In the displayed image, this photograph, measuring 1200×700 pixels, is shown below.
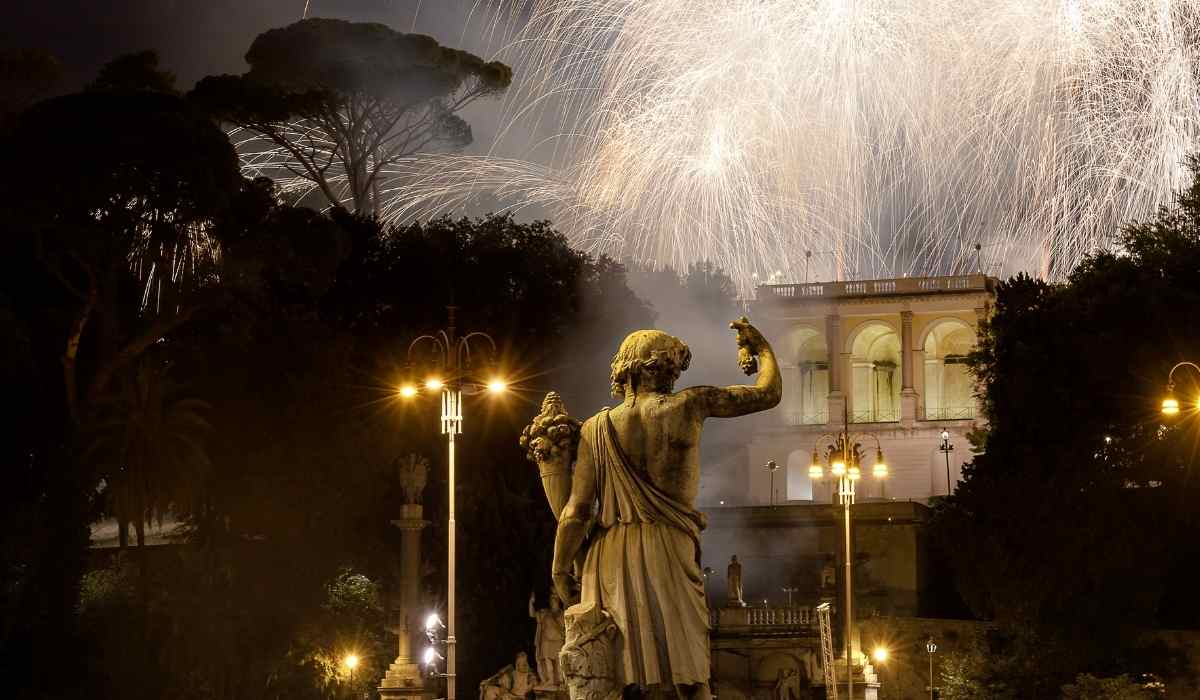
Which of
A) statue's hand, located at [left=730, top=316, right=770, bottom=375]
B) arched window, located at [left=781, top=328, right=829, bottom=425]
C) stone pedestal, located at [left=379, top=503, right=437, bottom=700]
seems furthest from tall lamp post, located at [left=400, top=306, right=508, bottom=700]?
arched window, located at [left=781, top=328, right=829, bottom=425]

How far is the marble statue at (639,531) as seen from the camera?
7531 millimetres

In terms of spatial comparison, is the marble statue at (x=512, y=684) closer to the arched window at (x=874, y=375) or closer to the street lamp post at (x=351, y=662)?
the street lamp post at (x=351, y=662)

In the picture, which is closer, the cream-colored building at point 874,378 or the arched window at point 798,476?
the cream-colored building at point 874,378

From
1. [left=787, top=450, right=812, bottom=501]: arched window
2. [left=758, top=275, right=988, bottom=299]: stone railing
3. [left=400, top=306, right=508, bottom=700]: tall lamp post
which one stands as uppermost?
[left=758, top=275, right=988, bottom=299]: stone railing

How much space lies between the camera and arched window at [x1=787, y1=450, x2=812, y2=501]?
70.1 meters

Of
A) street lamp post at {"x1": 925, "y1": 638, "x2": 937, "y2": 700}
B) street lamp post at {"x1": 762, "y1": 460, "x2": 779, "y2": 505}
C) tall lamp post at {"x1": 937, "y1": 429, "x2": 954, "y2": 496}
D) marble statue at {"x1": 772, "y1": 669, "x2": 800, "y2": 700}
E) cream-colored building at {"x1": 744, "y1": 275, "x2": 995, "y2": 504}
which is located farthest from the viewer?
street lamp post at {"x1": 762, "y1": 460, "x2": 779, "y2": 505}

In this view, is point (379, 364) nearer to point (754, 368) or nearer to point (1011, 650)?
point (1011, 650)

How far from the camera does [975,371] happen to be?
44094 millimetres

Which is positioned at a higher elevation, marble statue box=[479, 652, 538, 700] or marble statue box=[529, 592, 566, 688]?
marble statue box=[529, 592, 566, 688]

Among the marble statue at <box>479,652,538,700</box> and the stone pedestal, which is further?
the marble statue at <box>479,652,538,700</box>

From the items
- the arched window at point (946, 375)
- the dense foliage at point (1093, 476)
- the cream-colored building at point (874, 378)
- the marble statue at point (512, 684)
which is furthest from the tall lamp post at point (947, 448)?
the marble statue at point (512, 684)

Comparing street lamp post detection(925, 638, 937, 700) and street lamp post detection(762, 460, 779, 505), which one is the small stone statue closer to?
street lamp post detection(925, 638, 937, 700)

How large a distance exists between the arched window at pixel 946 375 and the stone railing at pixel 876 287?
4.70 feet

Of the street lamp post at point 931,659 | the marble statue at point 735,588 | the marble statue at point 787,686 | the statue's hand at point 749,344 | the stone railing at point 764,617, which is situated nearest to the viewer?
the statue's hand at point 749,344
